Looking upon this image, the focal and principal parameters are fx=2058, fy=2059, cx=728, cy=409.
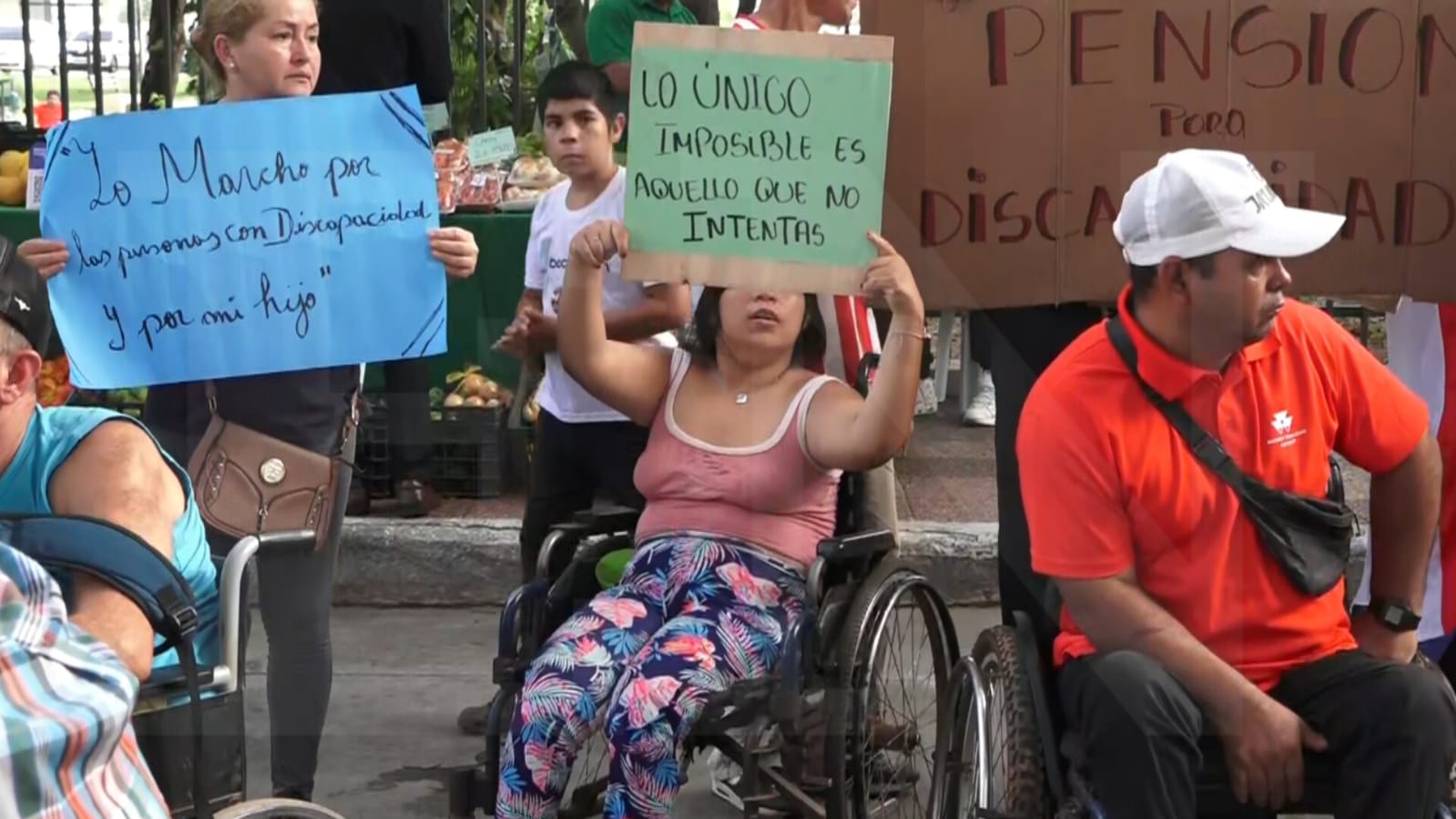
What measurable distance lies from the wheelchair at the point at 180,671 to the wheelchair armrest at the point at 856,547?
1018 millimetres

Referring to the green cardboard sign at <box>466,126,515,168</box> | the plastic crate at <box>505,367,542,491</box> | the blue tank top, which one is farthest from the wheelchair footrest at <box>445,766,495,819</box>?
the plastic crate at <box>505,367,542,491</box>

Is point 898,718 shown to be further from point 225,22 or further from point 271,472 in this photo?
point 225,22

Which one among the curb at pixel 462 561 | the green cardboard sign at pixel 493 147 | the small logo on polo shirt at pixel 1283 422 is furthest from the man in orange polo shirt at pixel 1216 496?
the curb at pixel 462 561

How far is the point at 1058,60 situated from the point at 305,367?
148 cm

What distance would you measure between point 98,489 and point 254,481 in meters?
1.07

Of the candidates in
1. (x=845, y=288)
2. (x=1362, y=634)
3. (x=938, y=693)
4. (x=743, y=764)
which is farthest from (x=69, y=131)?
(x=1362, y=634)

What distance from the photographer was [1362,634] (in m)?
3.36

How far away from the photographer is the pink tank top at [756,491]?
13.1 feet

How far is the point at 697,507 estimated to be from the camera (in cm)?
404

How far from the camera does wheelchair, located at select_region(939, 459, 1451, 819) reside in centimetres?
313

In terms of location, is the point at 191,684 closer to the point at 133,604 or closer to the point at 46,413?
the point at 133,604

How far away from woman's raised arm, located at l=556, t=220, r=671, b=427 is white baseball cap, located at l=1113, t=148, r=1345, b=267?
1018mm

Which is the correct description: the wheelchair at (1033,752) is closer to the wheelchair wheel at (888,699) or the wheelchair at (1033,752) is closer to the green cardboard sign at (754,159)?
the wheelchair wheel at (888,699)

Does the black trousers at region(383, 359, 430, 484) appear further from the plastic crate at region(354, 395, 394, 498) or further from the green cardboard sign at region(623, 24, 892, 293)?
the green cardboard sign at region(623, 24, 892, 293)
